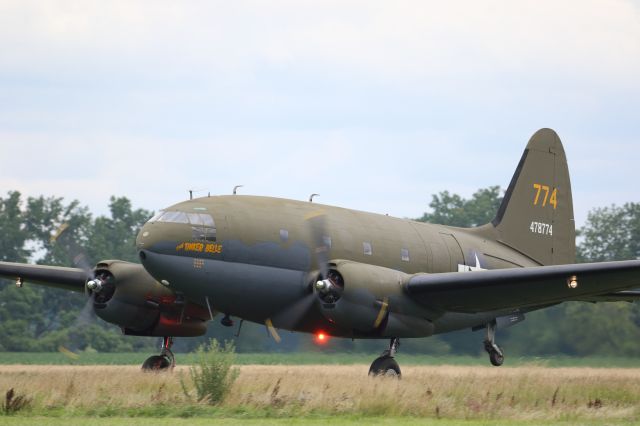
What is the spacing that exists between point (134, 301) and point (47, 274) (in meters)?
3.11

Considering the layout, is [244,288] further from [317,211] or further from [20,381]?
[20,381]

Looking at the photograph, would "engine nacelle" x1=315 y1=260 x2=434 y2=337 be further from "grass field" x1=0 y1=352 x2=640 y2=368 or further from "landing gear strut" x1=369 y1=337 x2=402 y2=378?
"grass field" x1=0 y1=352 x2=640 y2=368

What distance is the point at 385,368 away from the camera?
2431 centimetres

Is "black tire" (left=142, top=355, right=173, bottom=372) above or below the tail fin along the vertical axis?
below

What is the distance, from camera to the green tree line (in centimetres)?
3512

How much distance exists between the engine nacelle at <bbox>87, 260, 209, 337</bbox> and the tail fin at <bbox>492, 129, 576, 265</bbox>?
1047 cm

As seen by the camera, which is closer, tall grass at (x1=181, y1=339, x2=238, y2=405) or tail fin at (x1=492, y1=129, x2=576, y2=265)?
tall grass at (x1=181, y1=339, x2=238, y2=405)

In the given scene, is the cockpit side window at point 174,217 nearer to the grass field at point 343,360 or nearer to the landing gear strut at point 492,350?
the landing gear strut at point 492,350

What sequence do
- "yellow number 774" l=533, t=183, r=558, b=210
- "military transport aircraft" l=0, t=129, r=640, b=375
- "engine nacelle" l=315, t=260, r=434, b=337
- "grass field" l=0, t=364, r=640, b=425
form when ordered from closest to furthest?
"grass field" l=0, t=364, r=640, b=425
"engine nacelle" l=315, t=260, r=434, b=337
"military transport aircraft" l=0, t=129, r=640, b=375
"yellow number 774" l=533, t=183, r=558, b=210

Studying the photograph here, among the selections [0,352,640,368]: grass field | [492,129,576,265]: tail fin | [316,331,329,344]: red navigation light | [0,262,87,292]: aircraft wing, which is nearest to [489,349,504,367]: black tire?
[492,129,576,265]: tail fin

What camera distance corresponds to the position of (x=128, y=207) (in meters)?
75.0

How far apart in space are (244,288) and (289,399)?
4.37 metres

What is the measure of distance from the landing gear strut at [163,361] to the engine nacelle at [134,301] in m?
0.36

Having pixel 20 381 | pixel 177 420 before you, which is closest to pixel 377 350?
pixel 20 381
